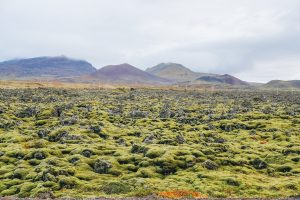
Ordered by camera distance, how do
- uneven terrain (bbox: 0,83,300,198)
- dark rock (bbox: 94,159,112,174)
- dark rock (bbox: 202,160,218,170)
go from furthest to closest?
1. dark rock (bbox: 202,160,218,170)
2. dark rock (bbox: 94,159,112,174)
3. uneven terrain (bbox: 0,83,300,198)

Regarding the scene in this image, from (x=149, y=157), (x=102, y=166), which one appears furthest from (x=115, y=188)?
(x=149, y=157)

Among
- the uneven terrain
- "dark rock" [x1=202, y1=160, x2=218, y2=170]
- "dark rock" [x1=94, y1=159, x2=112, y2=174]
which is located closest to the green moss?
the uneven terrain

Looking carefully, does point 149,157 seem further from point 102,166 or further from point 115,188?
point 115,188

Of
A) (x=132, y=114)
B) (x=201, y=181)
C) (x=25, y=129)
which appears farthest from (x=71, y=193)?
(x=132, y=114)

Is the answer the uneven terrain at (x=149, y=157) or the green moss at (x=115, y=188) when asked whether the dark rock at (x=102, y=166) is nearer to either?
the uneven terrain at (x=149, y=157)

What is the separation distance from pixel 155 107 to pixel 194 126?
24807 mm

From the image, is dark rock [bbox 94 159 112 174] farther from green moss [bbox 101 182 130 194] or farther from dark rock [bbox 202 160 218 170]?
dark rock [bbox 202 160 218 170]

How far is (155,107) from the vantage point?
277ft

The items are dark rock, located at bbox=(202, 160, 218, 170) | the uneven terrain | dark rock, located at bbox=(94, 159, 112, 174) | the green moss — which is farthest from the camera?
dark rock, located at bbox=(202, 160, 218, 170)

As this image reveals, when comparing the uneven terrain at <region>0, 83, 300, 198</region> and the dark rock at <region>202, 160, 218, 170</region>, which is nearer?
the uneven terrain at <region>0, 83, 300, 198</region>

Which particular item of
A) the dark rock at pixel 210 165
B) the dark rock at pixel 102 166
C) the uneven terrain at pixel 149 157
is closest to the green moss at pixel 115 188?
the uneven terrain at pixel 149 157

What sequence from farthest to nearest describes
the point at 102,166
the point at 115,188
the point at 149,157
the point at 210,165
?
1. the point at 149,157
2. the point at 210,165
3. the point at 102,166
4. the point at 115,188

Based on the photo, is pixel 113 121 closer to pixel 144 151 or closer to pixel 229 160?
pixel 144 151

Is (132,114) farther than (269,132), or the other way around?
(132,114)
